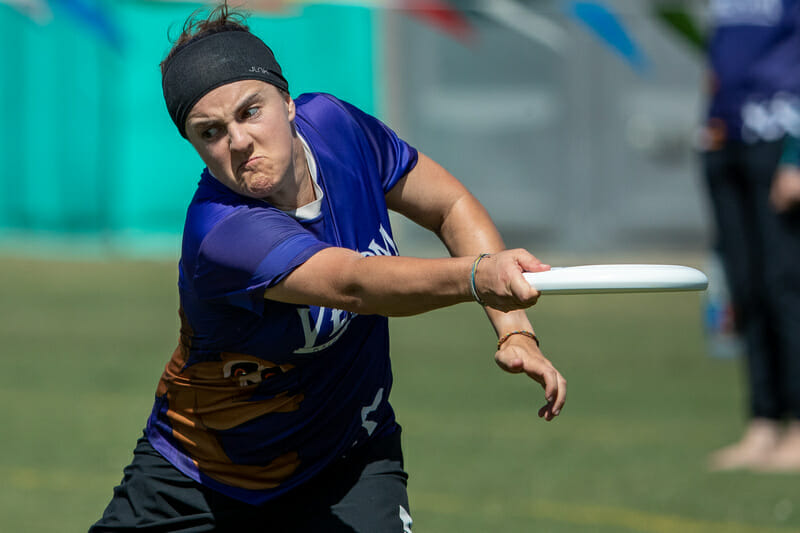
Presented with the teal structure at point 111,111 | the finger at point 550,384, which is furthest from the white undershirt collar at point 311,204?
the teal structure at point 111,111

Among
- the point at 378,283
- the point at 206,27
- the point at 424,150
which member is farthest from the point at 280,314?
the point at 424,150

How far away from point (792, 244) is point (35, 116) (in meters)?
11.4

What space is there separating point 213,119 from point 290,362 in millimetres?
644

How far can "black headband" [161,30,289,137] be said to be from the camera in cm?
286

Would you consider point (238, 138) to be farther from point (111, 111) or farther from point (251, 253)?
point (111, 111)

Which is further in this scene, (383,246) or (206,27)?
(383,246)

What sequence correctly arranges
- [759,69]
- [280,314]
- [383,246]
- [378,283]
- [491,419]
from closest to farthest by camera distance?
1. [378,283]
2. [280,314]
3. [383,246]
4. [759,69]
5. [491,419]

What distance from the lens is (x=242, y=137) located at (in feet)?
9.16

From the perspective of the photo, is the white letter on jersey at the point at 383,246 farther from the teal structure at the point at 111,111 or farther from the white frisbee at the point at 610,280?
the teal structure at the point at 111,111

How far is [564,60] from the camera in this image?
46.4 ft

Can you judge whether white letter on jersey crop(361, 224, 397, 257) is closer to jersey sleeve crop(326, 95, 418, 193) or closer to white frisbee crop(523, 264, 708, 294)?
jersey sleeve crop(326, 95, 418, 193)

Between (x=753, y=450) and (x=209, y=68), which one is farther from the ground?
(x=209, y=68)

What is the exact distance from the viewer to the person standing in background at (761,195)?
19.6 ft

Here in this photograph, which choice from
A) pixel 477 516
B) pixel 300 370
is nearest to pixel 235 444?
pixel 300 370
